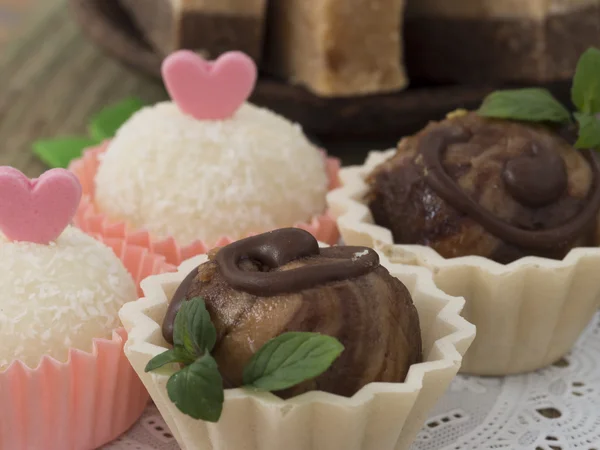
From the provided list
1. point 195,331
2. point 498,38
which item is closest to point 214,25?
point 498,38

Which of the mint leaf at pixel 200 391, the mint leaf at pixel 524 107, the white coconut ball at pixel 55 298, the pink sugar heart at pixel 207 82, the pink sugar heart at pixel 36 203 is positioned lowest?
the white coconut ball at pixel 55 298

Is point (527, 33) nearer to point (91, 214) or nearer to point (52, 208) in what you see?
point (91, 214)

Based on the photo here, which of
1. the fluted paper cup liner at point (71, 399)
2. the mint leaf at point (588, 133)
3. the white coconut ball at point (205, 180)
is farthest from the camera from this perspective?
the white coconut ball at point (205, 180)

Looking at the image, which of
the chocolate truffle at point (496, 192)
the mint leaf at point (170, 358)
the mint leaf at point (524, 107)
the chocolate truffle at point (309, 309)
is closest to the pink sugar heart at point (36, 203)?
the chocolate truffle at point (309, 309)

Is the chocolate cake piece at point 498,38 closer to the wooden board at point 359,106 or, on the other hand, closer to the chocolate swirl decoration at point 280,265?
the wooden board at point 359,106

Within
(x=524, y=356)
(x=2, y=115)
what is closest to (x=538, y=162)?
(x=524, y=356)

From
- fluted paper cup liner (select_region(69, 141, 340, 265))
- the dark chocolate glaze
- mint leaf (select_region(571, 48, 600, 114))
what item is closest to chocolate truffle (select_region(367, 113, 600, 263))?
mint leaf (select_region(571, 48, 600, 114))
